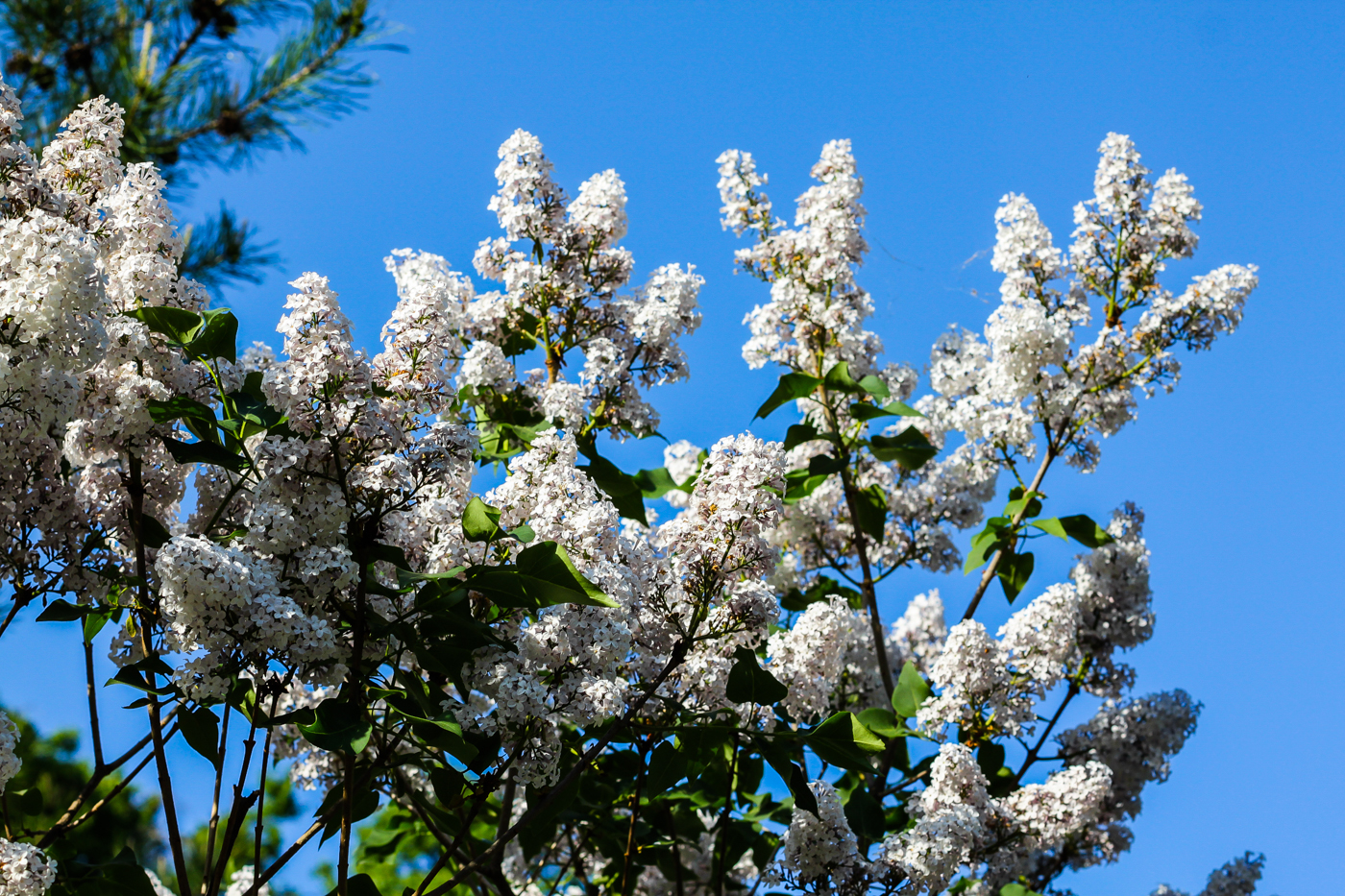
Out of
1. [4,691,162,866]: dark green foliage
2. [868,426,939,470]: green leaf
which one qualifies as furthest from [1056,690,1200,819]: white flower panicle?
[4,691,162,866]: dark green foliage

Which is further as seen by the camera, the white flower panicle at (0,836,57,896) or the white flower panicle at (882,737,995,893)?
the white flower panicle at (882,737,995,893)

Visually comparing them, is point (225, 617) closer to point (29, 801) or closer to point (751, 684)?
point (751, 684)

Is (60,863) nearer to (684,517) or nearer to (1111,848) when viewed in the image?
(684,517)

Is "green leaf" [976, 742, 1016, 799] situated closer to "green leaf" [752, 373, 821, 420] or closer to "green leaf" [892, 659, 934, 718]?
Result: "green leaf" [892, 659, 934, 718]

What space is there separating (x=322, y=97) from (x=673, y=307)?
4939mm

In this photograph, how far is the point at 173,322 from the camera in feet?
7.98

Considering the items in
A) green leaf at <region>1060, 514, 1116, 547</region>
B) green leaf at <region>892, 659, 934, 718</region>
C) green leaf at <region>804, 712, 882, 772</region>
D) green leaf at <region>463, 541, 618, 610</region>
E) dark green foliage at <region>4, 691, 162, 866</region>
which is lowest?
green leaf at <region>463, 541, 618, 610</region>

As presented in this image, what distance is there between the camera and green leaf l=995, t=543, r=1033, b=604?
4609 mm

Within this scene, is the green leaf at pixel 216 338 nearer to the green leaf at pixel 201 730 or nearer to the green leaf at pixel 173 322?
the green leaf at pixel 173 322

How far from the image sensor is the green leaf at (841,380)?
4.16 meters

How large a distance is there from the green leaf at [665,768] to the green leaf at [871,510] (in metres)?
2.19

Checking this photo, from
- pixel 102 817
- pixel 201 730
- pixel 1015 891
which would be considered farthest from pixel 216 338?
pixel 102 817

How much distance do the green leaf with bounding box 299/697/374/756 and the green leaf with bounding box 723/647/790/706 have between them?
2.88 ft

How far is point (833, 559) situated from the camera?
5102 mm
